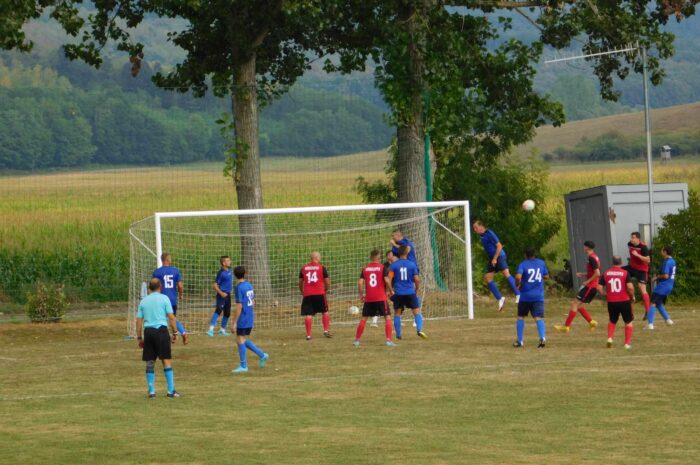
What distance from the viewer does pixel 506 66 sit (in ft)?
129

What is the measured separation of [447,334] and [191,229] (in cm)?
1547

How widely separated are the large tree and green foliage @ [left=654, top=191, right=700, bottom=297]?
9.94 meters

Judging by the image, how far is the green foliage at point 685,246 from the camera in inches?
1319

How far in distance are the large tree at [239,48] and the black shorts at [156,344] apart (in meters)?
14.9

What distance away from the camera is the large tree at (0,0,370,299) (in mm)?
35000

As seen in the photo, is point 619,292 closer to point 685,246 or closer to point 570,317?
point 570,317

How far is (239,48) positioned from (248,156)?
2802mm

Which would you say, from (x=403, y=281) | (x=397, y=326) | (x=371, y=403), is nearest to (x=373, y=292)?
(x=403, y=281)

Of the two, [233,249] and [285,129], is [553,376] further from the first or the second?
[285,129]

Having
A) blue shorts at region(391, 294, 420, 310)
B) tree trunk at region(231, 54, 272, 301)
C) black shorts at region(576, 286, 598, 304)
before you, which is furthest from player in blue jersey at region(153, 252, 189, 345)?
tree trunk at region(231, 54, 272, 301)

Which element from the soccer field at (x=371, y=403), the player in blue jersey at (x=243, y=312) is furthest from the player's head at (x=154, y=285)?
the player in blue jersey at (x=243, y=312)

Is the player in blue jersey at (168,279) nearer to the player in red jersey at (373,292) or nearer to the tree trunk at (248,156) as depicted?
the player in red jersey at (373,292)

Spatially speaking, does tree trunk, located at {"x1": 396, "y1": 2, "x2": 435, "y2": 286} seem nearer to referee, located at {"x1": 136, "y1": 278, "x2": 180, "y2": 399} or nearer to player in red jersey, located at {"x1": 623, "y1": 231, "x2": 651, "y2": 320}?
player in red jersey, located at {"x1": 623, "y1": 231, "x2": 651, "y2": 320}

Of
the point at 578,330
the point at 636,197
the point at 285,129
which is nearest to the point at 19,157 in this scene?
the point at 285,129
